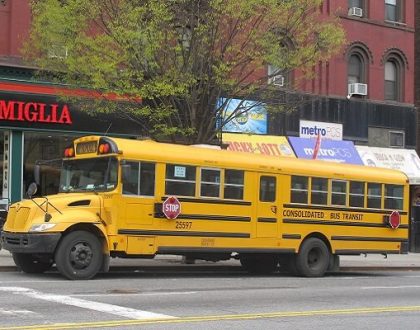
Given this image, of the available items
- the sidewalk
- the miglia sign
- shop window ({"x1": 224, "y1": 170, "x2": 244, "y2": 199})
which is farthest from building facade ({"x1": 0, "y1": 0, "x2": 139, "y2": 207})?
shop window ({"x1": 224, "y1": 170, "x2": 244, "y2": 199})

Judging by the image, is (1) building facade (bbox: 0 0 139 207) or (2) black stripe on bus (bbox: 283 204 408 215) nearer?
(2) black stripe on bus (bbox: 283 204 408 215)

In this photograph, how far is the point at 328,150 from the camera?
2636cm

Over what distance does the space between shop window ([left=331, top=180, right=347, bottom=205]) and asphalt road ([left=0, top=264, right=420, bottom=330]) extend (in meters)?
1.99

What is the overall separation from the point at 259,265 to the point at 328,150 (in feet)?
34.3

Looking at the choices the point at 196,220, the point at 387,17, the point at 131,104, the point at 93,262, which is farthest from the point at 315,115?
the point at 93,262

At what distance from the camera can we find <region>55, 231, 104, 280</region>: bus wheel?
41.7 ft

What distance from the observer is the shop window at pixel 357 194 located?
1673 centimetres

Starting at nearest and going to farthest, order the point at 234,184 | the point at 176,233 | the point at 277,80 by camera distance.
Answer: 1. the point at 176,233
2. the point at 234,184
3. the point at 277,80

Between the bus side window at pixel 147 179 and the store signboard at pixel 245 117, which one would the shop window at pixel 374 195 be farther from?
the bus side window at pixel 147 179

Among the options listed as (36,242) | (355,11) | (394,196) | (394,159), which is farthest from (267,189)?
(355,11)

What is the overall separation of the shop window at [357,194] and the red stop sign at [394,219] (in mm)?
990

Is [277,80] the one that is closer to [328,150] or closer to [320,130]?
[328,150]

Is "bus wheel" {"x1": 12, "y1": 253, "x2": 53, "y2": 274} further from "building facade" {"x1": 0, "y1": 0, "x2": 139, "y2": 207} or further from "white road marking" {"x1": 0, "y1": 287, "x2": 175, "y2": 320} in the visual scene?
"building facade" {"x1": 0, "y1": 0, "x2": 139, "y2": 207}

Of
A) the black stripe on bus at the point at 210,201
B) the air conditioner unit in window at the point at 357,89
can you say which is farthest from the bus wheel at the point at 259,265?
the air conditioner unit in window at the point at 357,89
